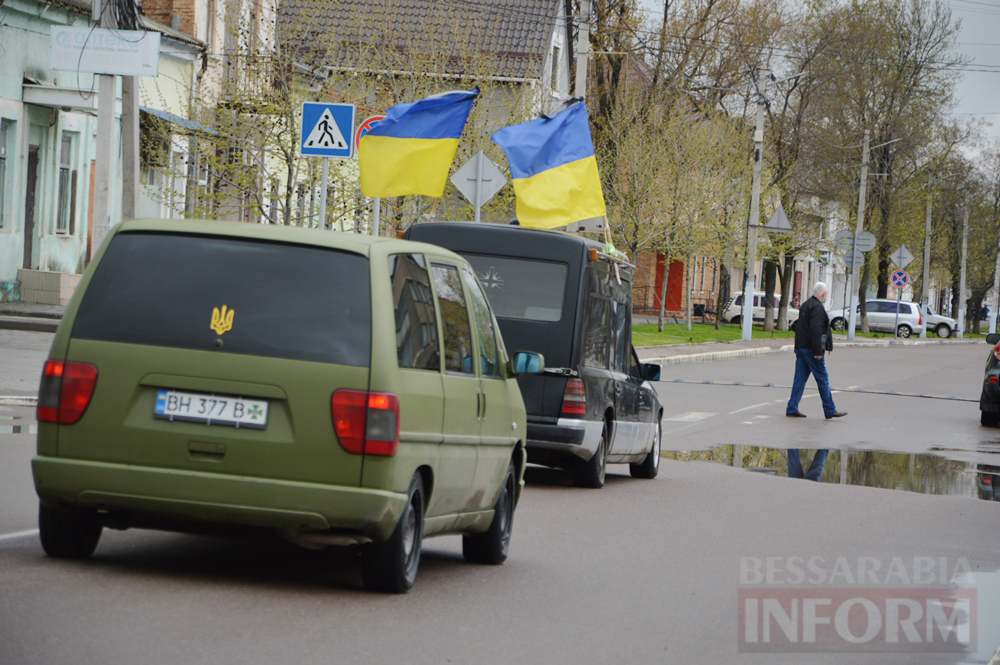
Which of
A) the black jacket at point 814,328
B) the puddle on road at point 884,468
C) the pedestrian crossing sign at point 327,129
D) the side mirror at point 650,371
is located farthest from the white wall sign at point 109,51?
the black jacket at point 814,328

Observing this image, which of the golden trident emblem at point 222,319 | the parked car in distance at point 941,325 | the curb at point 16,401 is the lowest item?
the parked car in distance at point 941,325

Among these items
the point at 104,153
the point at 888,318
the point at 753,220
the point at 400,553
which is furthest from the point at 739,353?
the point at 888,318

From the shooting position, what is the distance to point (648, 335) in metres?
46.6

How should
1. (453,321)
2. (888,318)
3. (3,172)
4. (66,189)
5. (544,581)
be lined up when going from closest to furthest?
(453,321), (544,581), (3,172), (66,189), (888,318)

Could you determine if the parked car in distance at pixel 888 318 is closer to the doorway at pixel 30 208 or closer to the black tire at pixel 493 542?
the doorway at pixel 30 208

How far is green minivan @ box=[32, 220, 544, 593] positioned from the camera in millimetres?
6910

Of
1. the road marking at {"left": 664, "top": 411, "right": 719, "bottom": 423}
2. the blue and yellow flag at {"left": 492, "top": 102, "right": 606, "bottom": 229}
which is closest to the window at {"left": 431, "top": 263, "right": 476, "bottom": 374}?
the blue and yellow flag at {"left": 492, "top": 102, "right": 606, "bottom": 229}

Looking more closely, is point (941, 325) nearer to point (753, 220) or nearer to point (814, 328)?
point (753, 220)

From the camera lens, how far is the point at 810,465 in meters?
16.2

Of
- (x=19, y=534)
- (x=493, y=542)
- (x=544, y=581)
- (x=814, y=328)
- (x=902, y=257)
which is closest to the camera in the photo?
(x=544, y=581)

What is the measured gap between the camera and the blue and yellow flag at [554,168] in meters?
18.2

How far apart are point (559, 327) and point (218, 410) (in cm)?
610

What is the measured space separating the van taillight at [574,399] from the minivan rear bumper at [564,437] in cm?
7

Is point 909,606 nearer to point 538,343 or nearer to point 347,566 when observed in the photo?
point 347,566
